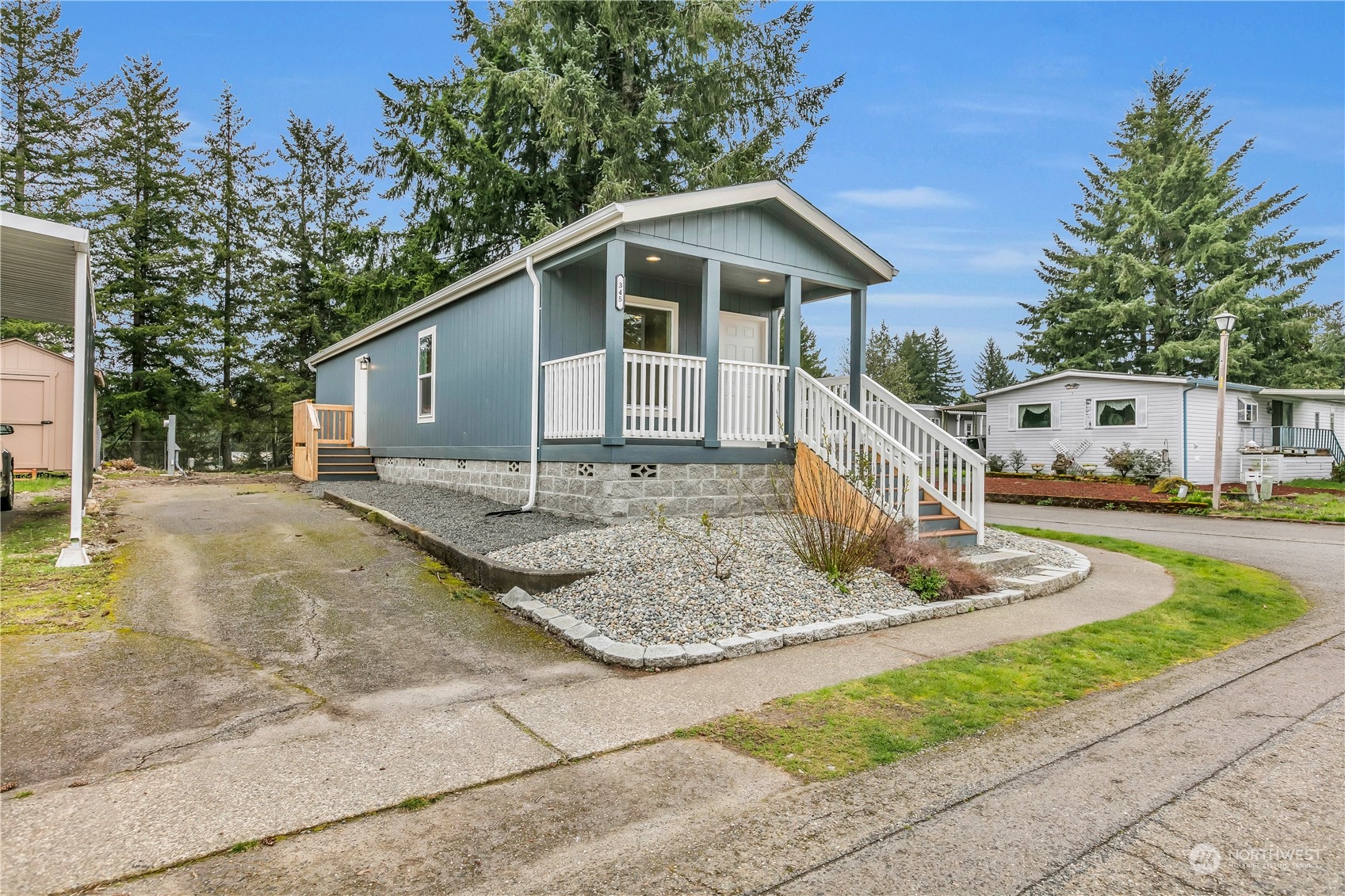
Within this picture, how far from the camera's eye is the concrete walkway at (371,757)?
221 centimetres

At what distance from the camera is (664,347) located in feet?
33.3

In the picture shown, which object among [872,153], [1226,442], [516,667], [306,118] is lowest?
[516,667]

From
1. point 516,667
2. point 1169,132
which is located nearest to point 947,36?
point 516,667

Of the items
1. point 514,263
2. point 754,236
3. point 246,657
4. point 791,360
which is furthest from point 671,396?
point 246,657

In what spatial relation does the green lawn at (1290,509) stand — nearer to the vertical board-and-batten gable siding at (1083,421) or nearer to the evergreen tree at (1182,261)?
the vertical board-and-batten gable siding at (1083,421)

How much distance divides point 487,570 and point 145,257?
22.2 m

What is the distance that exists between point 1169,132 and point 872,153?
1603 cm

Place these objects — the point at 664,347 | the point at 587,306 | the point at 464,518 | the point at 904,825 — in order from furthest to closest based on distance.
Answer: the point at 664,347 → the point at 587,306 → the point at 464,518 → the point at 904,825

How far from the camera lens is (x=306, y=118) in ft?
85.6

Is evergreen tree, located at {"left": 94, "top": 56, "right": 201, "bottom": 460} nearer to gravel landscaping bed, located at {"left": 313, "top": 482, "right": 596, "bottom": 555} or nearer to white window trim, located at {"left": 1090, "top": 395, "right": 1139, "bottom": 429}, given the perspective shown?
gravel landscaping bed, located at {"left": 313, "top": 482, "right": 596, "bottom": 555}

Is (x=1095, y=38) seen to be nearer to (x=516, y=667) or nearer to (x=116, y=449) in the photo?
(x=516, y=667)

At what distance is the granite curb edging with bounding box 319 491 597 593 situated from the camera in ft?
17.9

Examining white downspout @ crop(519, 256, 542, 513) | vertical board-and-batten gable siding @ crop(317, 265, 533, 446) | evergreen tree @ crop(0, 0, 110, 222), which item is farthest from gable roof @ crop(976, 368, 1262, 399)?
evergreen tree @ crop(0, 0, 110, 222)

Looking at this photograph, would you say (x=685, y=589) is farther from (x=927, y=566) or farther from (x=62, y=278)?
(x=62, y=278)
